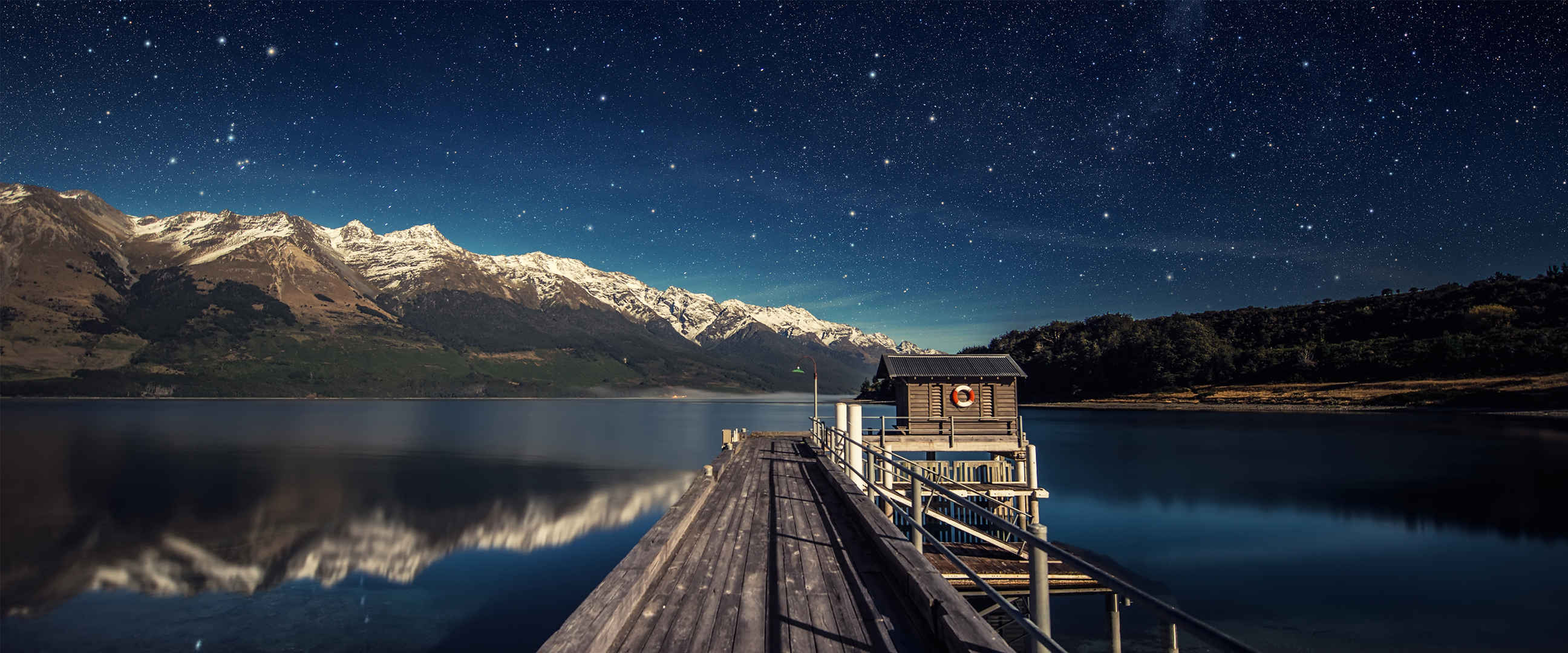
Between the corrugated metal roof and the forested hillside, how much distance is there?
92065 mm

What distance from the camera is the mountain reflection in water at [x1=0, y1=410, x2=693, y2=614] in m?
25.0

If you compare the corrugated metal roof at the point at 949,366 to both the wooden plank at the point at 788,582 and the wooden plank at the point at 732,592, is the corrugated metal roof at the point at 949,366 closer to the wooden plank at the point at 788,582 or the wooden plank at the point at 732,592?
the wooden plank at the point at 788,582

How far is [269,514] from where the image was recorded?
3594 cm

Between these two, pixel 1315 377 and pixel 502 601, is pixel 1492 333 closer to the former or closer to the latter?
pixel 1315 377

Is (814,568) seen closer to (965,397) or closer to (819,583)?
(819,583)

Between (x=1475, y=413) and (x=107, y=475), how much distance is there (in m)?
131

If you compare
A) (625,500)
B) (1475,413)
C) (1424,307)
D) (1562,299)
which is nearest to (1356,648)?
(625,500)

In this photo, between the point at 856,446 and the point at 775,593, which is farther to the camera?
the point at 856,446

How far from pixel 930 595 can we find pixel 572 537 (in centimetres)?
2812

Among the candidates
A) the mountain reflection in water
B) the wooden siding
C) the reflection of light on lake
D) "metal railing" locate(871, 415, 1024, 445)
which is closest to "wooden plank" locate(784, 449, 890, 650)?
"metal railing" locate(871, 415, 1024, 445)

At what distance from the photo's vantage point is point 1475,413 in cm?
7631

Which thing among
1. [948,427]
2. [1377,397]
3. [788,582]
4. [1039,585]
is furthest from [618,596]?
[1377,397]

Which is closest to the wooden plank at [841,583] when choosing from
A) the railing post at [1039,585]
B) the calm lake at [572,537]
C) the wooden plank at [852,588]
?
the wooden plank at [852,588]

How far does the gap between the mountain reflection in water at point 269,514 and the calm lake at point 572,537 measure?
7.7 inches
